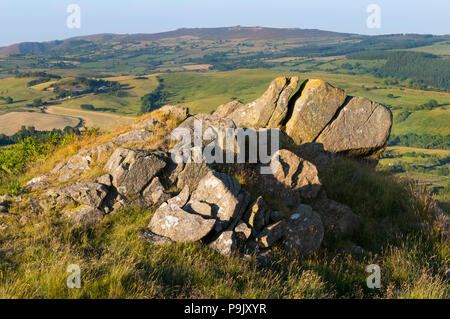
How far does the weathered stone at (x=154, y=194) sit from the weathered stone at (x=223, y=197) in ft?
3.67

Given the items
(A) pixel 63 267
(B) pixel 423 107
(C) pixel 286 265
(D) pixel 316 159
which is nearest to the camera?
(A) pixel 63 267

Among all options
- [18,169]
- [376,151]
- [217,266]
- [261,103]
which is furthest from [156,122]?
[376,151]

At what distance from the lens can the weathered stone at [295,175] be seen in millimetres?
12156

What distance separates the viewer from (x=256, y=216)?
9.55 m

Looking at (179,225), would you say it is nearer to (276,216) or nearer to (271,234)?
(271,234)

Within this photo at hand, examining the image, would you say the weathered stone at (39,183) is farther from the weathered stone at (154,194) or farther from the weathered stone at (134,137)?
the weathered stone at (154,194)

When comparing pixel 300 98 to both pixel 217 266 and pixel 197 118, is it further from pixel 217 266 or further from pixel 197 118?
pixel 217 266

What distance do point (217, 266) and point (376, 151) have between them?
1416cm

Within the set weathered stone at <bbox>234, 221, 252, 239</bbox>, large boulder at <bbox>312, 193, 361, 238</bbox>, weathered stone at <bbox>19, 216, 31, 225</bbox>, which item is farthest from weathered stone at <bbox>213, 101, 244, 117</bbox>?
weathered stone at <bbox>19, 216, 31, 225</bbox>

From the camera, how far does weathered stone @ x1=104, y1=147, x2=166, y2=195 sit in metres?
10.7

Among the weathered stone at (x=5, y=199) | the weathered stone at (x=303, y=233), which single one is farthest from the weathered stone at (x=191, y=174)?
the weathered stone at (x=5, y=199)

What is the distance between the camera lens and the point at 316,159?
15891 mm

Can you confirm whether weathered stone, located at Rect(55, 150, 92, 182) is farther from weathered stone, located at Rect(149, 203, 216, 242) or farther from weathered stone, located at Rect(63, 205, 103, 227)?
weathered stone, located at Rect(149, 203, 216, 242)

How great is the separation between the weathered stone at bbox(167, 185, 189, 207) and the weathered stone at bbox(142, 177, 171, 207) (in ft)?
1.56
